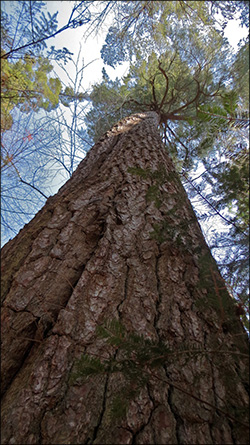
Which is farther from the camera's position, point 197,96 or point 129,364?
point 197,96

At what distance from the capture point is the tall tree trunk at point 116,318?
0.67m

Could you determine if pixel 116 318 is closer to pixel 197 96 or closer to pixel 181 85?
pixel 197 96

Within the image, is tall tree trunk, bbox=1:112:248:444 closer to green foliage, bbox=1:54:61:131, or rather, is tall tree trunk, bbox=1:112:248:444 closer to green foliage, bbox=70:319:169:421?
green foliage, bbox=70:319:169:421

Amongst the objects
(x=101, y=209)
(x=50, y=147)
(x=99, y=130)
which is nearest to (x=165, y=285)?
(x=101, y=209)

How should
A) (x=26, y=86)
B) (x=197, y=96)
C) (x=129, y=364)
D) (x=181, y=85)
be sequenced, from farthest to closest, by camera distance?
(x=181, y=85), (x=197, y=96), (x=26, y=86), (x=129, y=364)

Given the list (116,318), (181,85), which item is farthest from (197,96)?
(116,318)

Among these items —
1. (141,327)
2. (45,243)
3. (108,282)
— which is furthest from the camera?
(45,243)

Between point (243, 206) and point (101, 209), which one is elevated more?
point (243, 206)

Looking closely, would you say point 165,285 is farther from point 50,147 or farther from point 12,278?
point 50,147

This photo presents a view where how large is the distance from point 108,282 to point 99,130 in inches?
173

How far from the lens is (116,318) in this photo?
36.0 inches

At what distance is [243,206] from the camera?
60.7 inches

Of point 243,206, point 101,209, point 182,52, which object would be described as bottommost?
point 101,209

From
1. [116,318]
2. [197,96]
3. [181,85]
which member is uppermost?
[181,85]
